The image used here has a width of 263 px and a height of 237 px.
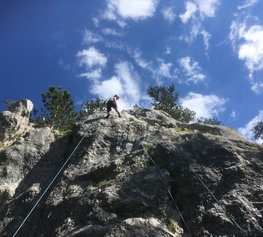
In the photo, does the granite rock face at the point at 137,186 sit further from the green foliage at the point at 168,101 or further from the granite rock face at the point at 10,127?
the green foliage at the point at 168,101

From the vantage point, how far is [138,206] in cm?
849

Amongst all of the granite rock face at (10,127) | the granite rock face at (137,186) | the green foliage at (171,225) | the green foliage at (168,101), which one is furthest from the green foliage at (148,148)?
the green foliage at (168,101)

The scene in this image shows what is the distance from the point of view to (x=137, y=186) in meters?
9.25

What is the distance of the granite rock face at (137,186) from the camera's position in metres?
7.98

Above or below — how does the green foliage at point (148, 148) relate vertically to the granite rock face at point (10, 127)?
below

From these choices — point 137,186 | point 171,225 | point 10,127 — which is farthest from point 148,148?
point 10,127

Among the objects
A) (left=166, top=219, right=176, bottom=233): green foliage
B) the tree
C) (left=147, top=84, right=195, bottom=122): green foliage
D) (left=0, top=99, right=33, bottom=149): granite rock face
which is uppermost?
(left=147, top=84, right=195, bottom=122): green foliage

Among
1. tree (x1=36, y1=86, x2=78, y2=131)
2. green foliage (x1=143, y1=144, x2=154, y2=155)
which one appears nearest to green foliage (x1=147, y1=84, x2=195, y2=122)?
tree (x1=36, y1=86, x2=78, y2=131)

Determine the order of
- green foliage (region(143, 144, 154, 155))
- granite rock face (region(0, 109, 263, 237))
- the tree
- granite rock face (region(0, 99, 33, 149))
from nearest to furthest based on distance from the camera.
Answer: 1. granite rock face (region(0, 109, 263, 237))
2. green foliage (region(143, 144, 154, 155))
3. granite rock face (region(0, 99, 33, 149))
4. the tree

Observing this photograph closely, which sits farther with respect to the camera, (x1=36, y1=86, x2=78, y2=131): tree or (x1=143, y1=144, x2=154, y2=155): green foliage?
(x1=36, y1=86, x2=78, y2=131): tree

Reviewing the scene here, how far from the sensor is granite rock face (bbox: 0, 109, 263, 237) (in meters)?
7.98

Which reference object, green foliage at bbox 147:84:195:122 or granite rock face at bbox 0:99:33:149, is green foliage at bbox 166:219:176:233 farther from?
green foliage at bbox 147:84:195:122

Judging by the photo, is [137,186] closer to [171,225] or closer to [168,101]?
[171,225]

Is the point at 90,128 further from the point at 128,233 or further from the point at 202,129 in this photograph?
the point at 128,233
